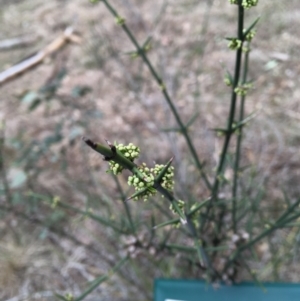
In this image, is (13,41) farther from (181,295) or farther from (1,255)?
(181,295)

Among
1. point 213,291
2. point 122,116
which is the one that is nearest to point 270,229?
point 213,291

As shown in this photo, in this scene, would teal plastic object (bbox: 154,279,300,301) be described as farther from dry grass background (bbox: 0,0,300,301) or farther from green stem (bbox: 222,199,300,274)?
dry grass background (bbox: 0,0,300,301)

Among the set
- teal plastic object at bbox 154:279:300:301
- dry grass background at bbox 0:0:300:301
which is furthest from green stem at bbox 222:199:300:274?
dry grass background at bbox 0:0:300:301

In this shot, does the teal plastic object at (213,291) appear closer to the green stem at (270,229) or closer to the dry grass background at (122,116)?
the green stem at (270,229)

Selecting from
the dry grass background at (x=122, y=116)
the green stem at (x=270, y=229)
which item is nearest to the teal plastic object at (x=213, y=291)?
the green stem at (x=270, y=229)

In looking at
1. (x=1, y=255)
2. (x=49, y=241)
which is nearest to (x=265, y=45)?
(x=49, y=241)
